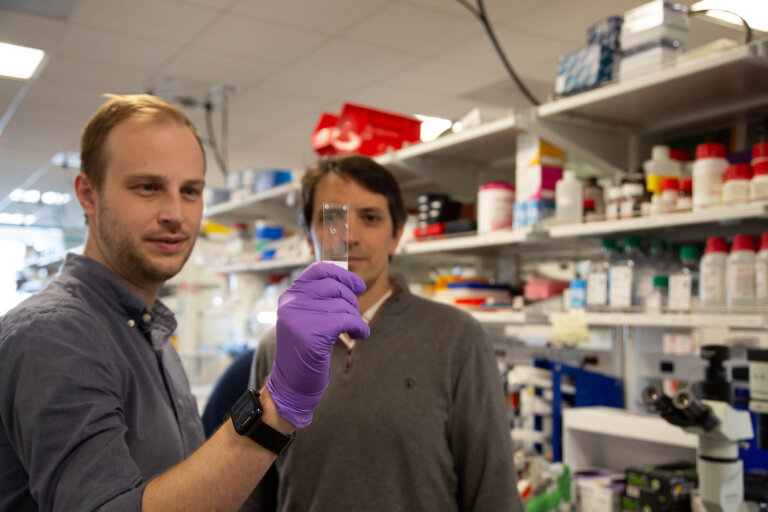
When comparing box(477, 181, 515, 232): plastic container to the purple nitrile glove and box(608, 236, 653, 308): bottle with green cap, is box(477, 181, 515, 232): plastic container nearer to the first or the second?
box(608, 236, 653, 308): bottle with green cap

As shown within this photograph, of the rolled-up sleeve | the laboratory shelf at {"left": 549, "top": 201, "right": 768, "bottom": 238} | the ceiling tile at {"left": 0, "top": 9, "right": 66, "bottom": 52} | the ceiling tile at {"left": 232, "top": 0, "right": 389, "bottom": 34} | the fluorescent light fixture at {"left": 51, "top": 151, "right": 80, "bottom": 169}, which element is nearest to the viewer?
the rolled-up sleeve

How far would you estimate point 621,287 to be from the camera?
7.55ft

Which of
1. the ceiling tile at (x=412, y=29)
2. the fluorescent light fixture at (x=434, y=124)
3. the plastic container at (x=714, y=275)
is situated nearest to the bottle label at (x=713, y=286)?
the plastic container at (x=714, y=275)

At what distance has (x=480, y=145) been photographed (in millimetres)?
2947

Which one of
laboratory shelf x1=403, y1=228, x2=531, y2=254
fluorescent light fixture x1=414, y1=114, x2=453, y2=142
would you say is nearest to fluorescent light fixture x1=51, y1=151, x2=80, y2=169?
fluorescent light fixture x1=414, y1=114, x2=453, y2=142

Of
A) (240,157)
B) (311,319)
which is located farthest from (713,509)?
(240,157)

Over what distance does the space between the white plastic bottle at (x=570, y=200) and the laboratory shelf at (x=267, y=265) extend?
66.6 inches

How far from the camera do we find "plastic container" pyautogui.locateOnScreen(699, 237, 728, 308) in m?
2.04

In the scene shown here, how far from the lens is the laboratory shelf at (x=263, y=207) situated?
4.09 metres

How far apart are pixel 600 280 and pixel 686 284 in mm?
305

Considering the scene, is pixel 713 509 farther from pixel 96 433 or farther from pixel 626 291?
pixel 96 433

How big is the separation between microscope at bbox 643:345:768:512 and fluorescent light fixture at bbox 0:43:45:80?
4.29 metres

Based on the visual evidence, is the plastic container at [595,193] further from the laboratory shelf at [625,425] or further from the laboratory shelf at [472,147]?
the laboratory shelf at [625,425]

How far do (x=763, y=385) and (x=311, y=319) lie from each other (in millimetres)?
1387
